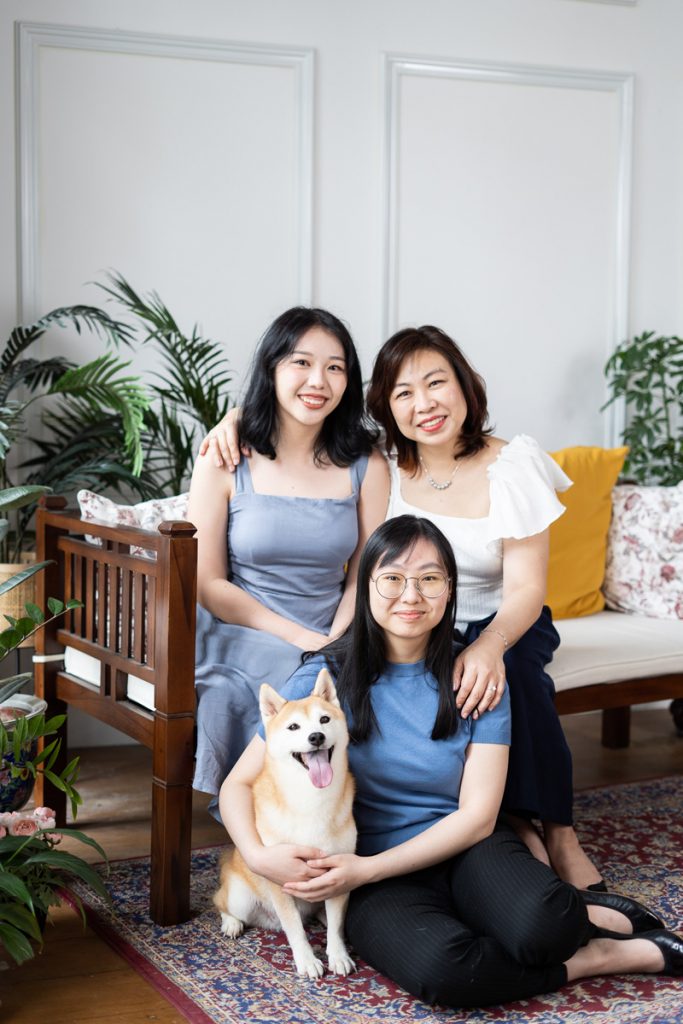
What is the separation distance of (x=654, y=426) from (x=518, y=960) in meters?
2.37

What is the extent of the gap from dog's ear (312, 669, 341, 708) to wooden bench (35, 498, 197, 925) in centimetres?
32

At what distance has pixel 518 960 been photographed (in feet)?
6.06

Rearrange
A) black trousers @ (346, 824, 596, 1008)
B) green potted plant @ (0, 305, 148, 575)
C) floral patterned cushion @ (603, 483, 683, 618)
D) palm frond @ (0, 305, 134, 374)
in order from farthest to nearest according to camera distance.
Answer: floral patterned cushion @ (603, 483, 683, 618)
palm frond @ (0, 305, 134, 374)
green potted plant @ (0, 305, 148, 575)
black trousers @ (346, 824, 596, 1008)

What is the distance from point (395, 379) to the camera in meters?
2.47

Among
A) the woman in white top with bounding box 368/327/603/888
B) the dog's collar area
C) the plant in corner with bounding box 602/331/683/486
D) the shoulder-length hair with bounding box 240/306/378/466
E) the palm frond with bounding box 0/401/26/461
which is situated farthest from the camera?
the plant in corner with bounding box 602/331/683/486

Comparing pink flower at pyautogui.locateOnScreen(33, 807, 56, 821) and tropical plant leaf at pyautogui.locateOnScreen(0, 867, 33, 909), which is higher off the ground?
pink flower at pyautogui.locateOnScreen(33, 807, 56, 821)

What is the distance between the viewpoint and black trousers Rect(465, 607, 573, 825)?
7.40ft

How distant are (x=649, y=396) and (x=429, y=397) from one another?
1.60 m

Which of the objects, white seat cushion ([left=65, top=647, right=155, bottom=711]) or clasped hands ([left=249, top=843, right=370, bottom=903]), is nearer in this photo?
clasped hands ([left=249, top=843, right=370, bottom=903])

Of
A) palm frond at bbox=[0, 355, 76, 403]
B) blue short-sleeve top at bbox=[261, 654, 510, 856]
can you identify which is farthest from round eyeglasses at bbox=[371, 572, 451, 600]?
palm frond at bbox=[0, 355, 76, 403]

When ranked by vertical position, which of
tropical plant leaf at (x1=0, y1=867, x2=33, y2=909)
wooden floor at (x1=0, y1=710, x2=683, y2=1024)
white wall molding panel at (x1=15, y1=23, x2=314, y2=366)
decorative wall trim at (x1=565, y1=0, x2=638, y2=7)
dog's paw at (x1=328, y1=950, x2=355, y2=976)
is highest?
decorative wall trim at (x1=565, y1=0, x2=638, y2=7)

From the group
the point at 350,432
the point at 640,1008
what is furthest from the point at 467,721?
the point at 350,432

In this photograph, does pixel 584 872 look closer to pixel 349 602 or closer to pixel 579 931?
pixel 579 931

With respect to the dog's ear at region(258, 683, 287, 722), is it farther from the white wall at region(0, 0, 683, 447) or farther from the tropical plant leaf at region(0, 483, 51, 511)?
the white wall at region(0, 0, 683, 447)
